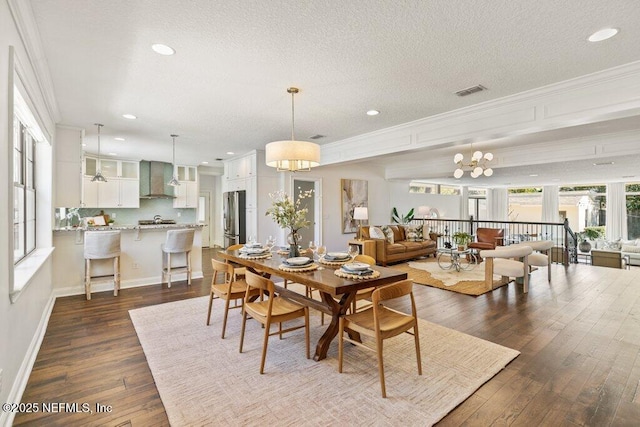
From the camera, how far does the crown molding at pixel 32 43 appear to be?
1.98m

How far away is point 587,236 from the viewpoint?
35.9ft

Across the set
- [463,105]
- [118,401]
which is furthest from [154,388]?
[463,105]

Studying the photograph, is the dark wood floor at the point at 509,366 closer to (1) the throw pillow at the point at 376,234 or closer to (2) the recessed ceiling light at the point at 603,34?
(1) the throw pillow at the point at 376,234

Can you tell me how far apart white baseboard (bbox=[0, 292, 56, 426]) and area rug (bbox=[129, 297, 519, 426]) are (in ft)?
2.66

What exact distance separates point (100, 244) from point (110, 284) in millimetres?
892

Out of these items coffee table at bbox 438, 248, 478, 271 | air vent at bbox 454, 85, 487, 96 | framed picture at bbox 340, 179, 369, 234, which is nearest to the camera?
air vent at bbox 454, 85, 487, 96

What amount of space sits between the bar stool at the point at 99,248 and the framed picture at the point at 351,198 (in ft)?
17.3

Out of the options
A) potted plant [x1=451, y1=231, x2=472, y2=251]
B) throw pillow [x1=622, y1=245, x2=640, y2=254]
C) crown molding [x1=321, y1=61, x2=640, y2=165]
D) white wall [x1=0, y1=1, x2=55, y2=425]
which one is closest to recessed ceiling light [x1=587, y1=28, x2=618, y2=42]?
crown molding [x1=321, y1=61, x2=640, y2=165]

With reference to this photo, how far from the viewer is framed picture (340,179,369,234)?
8.30m

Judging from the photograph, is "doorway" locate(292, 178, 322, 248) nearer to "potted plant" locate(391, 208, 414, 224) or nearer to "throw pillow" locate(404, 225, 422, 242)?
"throw pillow" locate(404, 225, 422, 242)

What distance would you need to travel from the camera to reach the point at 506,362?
8.58 ft

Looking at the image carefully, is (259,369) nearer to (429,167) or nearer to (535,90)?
(535,90)

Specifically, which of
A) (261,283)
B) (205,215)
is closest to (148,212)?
(205,215)

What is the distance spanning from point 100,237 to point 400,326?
174 inches
